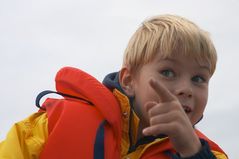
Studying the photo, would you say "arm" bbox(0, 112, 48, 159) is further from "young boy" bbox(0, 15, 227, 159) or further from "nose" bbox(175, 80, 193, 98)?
"nose" bbox(175, 80, 193, 98)

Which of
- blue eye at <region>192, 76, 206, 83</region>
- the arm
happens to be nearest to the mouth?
blue eye at <region>192, 76, 206, 83</region>

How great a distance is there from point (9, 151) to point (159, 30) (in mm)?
1343

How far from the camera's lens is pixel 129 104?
3197mm

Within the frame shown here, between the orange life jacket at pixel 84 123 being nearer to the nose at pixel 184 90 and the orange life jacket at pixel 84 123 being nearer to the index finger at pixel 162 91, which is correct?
the nose at pixel 184 90

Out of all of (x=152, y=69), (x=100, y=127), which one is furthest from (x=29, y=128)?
(x=152, y=69)

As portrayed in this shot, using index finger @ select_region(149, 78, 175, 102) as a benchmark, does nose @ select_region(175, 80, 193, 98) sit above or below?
below

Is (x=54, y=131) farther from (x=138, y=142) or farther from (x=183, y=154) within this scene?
(x=183, y=154)

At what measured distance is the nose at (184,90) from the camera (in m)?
2.85

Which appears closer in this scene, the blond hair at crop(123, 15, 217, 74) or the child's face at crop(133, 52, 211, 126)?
the child's face at crop(133, 52, 211, 126)

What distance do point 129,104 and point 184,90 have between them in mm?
495

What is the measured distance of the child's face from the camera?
288 cm

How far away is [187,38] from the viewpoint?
3.13 meters

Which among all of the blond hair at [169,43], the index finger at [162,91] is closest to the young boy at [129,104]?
the blond hair at [169,43]

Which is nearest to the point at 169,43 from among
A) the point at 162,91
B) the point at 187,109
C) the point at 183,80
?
the point at 183,80
